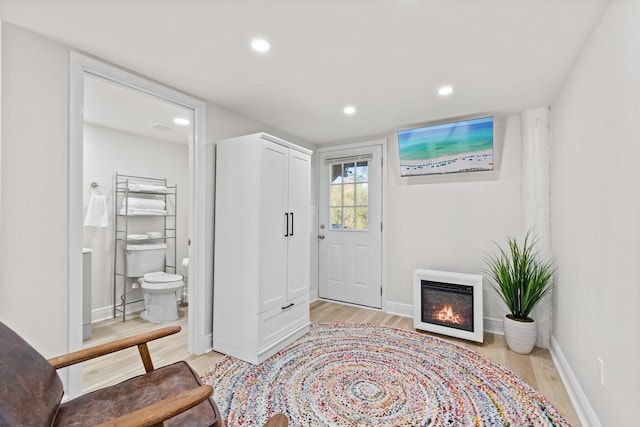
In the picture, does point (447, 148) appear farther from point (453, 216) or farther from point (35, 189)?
point (35, 189)

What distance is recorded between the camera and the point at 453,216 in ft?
11.4

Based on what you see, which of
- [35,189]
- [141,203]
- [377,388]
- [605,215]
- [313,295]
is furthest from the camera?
[313,295]

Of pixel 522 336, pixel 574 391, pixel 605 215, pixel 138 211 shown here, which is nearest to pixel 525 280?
pixel 522 336

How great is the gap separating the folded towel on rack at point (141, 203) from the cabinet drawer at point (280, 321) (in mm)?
2318

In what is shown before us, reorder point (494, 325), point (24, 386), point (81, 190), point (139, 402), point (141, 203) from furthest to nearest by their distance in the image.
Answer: point (141, 203)
point (494, 325)
point (81, 190)
point (139, 402)
point (24, 386)

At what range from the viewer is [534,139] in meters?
2.93

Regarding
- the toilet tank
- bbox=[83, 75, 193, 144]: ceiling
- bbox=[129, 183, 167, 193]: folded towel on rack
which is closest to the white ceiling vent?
bbox=[83, 75, 193, 144]: ceiling

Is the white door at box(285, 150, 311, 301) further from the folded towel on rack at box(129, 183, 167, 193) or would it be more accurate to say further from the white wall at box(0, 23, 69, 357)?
the folded towel on rack at box(129, 183, 167, 193)

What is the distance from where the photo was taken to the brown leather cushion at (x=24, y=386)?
3.35 ft

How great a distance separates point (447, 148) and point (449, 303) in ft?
5.32

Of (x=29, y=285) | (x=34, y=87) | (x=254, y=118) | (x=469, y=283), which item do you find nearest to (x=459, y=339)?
(x=469, y=283)

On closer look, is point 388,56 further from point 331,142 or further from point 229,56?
point 331,142

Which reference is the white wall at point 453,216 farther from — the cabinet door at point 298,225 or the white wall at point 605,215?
the cabinet door at point 298,225

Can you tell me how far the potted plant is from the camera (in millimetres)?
2707
